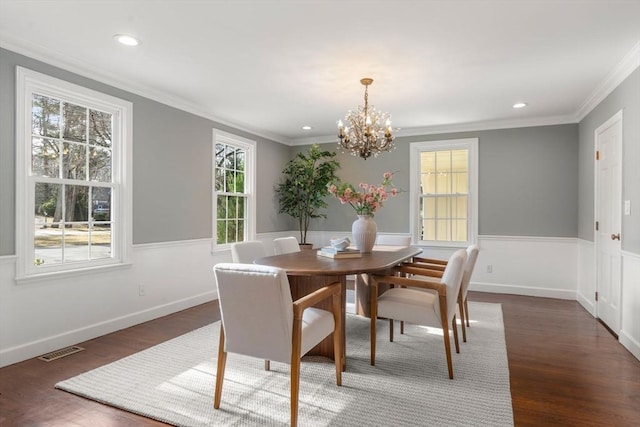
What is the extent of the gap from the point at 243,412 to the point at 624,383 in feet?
8.26

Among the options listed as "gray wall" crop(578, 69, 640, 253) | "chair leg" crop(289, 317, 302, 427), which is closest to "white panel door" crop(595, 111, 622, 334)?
"gray wall" crop(578, 69, 640, 253)

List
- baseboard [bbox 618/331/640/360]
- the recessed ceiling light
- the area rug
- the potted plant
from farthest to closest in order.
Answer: the potted plant → baseboard [bbox 618/331/640/360] → the recessed ceiling light → the area rug

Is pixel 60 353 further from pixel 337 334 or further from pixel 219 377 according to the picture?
pixel 337 334

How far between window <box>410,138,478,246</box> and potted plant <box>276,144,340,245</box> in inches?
52.5

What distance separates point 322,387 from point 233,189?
3.61 m

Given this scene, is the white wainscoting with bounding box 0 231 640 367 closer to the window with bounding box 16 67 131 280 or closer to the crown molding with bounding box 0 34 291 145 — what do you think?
the window with bounding box 16 67 131 280

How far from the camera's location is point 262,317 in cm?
200

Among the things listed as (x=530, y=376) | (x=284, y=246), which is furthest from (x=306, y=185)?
(x=530, y=376)

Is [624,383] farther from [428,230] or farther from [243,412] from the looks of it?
[428,230]

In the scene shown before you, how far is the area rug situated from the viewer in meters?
2.12

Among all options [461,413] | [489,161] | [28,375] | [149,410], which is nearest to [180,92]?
[28,375]

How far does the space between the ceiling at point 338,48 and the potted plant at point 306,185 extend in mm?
1553

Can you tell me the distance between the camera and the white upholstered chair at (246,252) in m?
3.12

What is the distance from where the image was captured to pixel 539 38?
281cm
